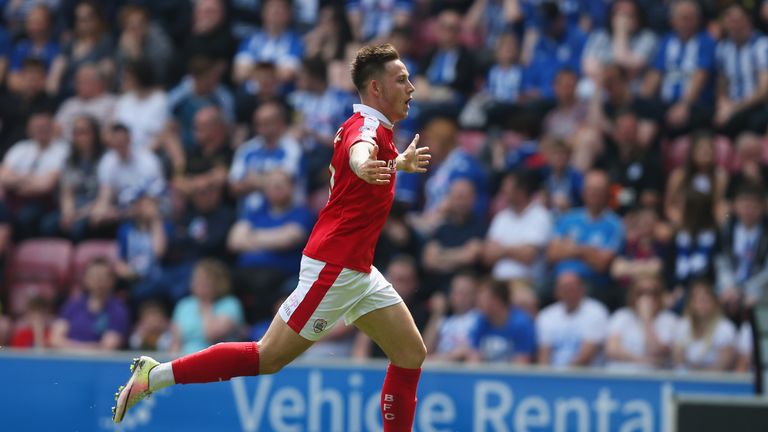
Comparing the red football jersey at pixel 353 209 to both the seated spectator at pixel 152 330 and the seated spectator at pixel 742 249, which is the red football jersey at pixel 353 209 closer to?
the seated spectator at pixel 742 249

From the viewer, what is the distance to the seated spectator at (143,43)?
14.6 m

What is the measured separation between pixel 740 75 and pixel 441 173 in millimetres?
2901

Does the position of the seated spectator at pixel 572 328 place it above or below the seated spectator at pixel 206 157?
below

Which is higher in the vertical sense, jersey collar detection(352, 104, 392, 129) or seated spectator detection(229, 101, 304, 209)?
seated spectator detection(229, 101, 304, 209)

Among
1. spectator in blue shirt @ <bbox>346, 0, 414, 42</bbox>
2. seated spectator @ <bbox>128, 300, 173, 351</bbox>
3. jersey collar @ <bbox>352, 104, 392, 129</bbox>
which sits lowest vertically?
seated spectator @ <bbox>128, 300, 173, 351</bbox>

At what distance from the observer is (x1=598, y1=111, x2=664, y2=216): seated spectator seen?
38.4ft

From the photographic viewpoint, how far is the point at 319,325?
6793 mm

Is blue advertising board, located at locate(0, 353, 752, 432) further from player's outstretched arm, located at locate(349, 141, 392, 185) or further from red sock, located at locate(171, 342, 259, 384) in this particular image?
player's outstretched arm, located at locate(349, 141, 392, 185)

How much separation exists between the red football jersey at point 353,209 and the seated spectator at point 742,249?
4758mm

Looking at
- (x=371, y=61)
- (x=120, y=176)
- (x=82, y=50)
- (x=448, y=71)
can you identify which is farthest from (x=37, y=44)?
(x=371, y=61)

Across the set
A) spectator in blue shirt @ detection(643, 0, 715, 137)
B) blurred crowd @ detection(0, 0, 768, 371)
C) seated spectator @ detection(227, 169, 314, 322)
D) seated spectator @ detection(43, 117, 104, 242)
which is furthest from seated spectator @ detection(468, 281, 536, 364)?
seated spectator @ detection(43, 117, 104, 242)

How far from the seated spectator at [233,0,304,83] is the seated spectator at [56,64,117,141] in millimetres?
1393

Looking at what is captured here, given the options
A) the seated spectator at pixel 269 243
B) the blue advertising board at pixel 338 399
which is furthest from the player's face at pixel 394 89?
the seated spectator at pixel 269 243

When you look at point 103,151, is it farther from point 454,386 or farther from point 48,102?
point 454,386
